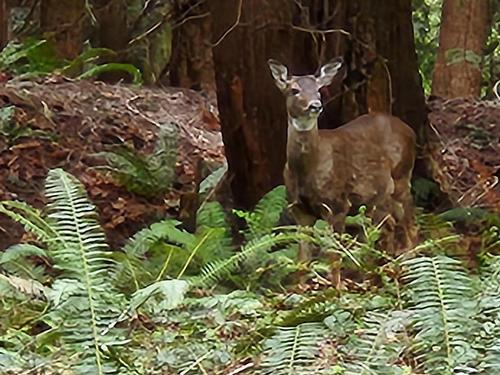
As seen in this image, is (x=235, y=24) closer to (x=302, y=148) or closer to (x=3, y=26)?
(x=302, y=148)

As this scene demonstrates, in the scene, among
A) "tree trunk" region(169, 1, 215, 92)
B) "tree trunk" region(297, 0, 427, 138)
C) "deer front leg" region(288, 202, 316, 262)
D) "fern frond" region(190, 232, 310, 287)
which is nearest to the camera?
"fern frond" region(190, 232, 310, 287)

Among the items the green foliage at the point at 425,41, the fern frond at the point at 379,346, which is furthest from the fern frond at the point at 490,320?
the green foliage at the point at 425,41

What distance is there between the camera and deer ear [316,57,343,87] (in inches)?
308

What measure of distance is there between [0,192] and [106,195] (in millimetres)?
798

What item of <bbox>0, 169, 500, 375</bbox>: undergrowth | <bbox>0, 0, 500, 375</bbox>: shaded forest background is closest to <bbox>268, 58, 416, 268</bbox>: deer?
<bbox>0, 0, 500, 375</bbox>: shaded forest background

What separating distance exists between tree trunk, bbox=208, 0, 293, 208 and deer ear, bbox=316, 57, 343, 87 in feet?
1.80

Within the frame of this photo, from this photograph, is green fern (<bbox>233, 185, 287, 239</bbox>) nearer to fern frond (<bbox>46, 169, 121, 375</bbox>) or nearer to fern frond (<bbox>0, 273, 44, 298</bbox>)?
fern frond (<bbox>0, 273, 44, 298</bbox>)

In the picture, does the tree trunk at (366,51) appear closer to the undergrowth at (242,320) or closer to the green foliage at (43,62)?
the undergrowth at (242,320)

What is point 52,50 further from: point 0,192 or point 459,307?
point 459,307

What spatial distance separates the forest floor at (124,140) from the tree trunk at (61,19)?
2556 millimetres

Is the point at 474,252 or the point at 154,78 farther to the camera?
the point at 154,78

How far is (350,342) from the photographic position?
427 cm

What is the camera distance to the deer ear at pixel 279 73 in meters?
7.75

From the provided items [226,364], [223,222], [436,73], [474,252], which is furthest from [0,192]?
[436,73]
